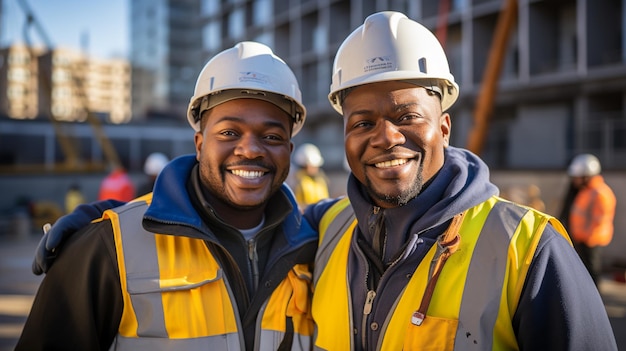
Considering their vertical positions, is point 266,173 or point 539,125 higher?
point 539,125

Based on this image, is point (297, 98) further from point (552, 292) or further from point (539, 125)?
point (539, 125)

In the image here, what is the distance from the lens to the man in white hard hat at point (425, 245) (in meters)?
1.99

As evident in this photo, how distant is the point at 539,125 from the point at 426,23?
779cm

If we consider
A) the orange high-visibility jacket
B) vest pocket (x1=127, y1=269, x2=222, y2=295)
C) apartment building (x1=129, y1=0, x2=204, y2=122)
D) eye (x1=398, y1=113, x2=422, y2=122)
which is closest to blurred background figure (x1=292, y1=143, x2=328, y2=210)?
the orange high-visibility jacket

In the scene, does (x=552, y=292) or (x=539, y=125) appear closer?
(x=552, y=292)

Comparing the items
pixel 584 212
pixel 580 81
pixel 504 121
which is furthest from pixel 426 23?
pixel 584 212

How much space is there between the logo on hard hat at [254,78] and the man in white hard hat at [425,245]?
368mm

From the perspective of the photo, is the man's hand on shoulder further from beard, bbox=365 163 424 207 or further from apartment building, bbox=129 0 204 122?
apartment building, bbox=129 0 204 122

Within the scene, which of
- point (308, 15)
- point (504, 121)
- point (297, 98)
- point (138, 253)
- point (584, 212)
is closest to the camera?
point (138, 253)

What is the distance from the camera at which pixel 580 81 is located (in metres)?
19.4

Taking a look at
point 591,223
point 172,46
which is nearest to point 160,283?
point 591,223

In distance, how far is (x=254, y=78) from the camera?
2729mm

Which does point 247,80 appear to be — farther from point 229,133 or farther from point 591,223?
point 591,223

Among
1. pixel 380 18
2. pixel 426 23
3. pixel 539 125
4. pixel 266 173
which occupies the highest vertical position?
pixel 426 23
